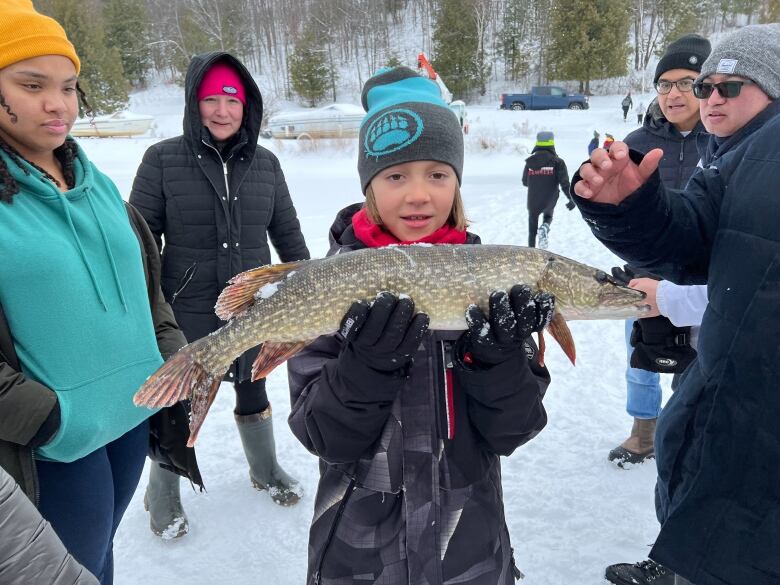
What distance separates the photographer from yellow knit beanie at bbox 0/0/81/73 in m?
1.64

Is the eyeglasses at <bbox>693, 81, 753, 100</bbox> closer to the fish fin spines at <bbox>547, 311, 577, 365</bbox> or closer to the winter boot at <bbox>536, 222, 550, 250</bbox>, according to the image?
the fish fin spines at <bbox>547, 311, 577, 365</bbox>

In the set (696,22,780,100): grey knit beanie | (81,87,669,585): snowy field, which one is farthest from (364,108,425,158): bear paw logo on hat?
Answer: (81,87,669,585): snowy field

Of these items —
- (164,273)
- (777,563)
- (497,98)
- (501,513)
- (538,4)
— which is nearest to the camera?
(777,563)

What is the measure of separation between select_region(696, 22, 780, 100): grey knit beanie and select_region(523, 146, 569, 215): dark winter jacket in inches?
211

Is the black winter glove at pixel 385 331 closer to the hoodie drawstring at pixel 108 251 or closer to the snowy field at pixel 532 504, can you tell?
the hoodie drawstring at pixel 108 251

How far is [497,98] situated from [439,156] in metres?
40.7

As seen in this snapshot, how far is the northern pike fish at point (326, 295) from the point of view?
1.59 m

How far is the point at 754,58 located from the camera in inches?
88.2

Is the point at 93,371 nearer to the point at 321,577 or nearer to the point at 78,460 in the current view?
the point at 78,460

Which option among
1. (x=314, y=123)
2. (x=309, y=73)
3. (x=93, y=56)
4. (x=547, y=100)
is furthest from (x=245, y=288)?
(x=93, y=56)

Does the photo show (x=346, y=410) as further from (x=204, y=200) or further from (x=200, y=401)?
(x=204, y=200)

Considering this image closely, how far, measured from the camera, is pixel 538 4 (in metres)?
42.3

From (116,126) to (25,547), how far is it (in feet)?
92.3

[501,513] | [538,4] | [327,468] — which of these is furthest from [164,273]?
[538,4]
